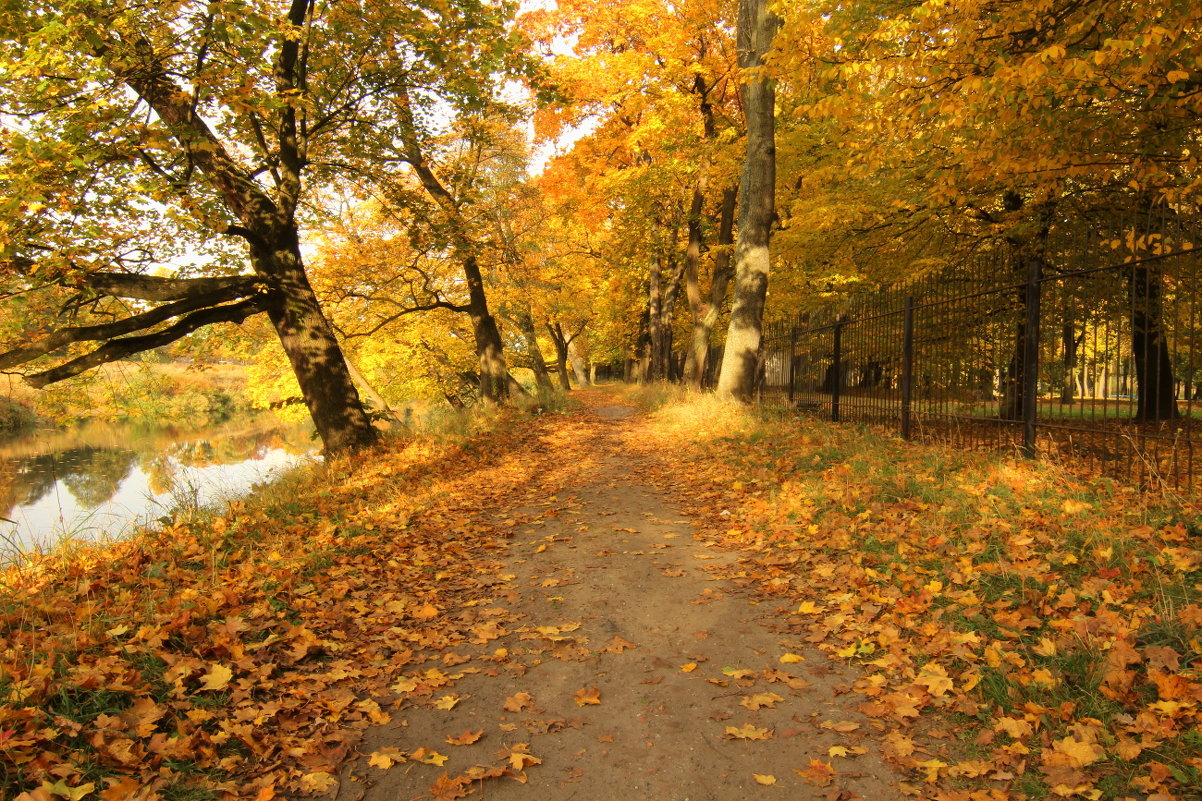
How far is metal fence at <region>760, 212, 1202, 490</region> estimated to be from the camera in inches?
248

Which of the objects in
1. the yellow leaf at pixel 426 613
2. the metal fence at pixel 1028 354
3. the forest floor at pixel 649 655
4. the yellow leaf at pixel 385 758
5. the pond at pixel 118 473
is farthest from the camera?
the pond at pixel 118 473

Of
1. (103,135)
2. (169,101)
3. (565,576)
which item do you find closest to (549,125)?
(169,101)

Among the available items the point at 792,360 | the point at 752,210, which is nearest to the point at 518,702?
the point at 752,210

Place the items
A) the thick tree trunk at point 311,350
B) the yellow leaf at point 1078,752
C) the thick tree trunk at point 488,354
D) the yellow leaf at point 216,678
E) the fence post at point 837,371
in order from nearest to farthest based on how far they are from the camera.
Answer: the yellow leaf at point 1078,752, the yellow leaf at point 216,678, the thick tree trunk at point 311,350, the fence post at point 837,371, the thick tree trunk at point 488,354

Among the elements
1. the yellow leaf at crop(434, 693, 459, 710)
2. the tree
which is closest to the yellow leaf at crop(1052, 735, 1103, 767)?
the yellow leaf at crop(434, 693, 459, 710)

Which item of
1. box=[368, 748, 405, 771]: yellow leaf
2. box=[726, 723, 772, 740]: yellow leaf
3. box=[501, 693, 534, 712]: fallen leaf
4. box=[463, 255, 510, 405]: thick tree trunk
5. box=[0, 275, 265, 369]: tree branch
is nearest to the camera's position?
box=[368, 748, 405, 771]: yellow leaf

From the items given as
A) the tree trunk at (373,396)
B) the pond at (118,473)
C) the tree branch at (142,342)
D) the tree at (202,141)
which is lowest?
the pond at (118,473)

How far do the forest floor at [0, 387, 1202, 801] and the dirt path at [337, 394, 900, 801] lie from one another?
0.05 ft

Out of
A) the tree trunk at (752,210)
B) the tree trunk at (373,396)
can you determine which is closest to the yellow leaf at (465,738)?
the tree trunk at (752,210)

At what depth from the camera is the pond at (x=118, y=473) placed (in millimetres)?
6559

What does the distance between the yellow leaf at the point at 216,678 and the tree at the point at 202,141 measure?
16.0 ft

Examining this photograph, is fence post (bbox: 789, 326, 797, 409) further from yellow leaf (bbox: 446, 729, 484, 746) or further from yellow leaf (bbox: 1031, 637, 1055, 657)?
yellow leaf (bbox: 446, 729, 484, 746)

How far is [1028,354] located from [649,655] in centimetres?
502

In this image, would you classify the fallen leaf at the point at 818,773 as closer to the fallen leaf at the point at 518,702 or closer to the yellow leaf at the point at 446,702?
the fallen leaf at the point at 518,702
